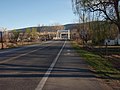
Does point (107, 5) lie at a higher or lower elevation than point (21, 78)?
higher

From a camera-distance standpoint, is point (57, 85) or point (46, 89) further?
point (57, 85)

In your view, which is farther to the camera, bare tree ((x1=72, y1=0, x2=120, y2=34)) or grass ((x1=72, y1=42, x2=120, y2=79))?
bare tree ((x1=72, y1=0, x2=120, y2=34))

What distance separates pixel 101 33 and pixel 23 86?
30256mm

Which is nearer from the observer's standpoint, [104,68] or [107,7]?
[104,68]

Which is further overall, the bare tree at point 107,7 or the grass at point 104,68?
the bare tree at point 107,7

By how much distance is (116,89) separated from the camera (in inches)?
424

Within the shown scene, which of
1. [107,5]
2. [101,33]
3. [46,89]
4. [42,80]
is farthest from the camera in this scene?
[101,33]

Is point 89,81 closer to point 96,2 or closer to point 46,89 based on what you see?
point 46,89

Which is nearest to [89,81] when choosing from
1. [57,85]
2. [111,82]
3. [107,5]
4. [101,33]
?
[111,82]

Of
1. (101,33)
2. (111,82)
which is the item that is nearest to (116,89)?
(111,82)

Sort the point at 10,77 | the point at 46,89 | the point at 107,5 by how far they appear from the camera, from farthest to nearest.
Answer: the point at 107,5
the point at 10,77
the point at 46,89

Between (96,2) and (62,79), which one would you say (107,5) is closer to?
(96,2)

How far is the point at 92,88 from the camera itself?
10766mm

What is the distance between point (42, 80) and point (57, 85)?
1.23 metres
